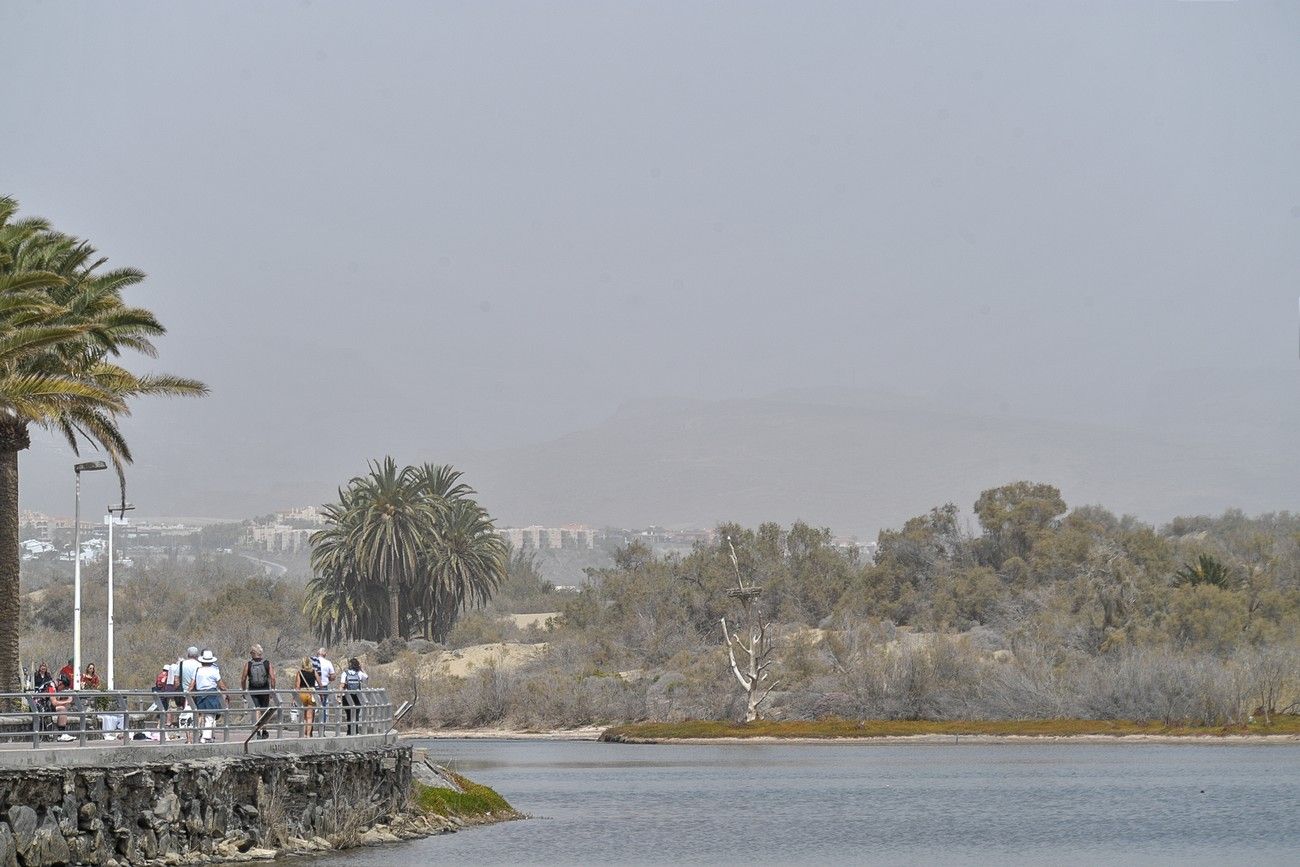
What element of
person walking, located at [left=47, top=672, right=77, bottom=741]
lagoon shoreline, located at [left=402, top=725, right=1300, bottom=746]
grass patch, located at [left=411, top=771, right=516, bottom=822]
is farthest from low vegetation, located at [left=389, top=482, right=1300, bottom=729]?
person walking, located at [left=47, top=672, right=77, bottom=741]

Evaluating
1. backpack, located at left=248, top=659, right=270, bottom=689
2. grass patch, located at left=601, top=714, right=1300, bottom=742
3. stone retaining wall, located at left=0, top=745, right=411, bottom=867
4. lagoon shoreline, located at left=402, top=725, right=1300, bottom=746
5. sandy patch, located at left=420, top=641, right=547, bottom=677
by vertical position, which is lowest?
lagoon shoreline, located at left=402, top=725, right=1300, bottom=746

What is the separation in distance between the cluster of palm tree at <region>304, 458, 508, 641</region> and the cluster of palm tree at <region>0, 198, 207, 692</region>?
60.6 meters

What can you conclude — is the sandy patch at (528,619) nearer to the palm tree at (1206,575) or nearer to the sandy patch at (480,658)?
the sandy patch at (480,658)

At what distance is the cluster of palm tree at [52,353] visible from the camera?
37.2m

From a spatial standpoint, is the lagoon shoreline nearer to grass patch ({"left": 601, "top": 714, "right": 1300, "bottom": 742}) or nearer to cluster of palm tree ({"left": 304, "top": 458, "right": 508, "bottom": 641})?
grass patch ({"left": 601, "top": 714, "right": 1300, "bottom": 742})

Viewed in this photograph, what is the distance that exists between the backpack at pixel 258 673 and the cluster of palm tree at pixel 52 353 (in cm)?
722

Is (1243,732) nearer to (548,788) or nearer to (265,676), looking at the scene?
(548,788)

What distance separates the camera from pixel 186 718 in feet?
115

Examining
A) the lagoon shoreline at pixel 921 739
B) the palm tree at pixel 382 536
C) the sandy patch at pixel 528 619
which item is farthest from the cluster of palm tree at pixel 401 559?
the sandy patch at pixel 528 619

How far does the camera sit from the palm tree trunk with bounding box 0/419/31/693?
3978cm

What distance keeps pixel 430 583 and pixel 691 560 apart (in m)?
19.4

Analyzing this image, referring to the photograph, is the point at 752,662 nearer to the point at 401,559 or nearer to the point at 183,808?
the point at 401,559

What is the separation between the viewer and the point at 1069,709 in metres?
84.8

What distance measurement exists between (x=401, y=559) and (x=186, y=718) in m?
72.2
